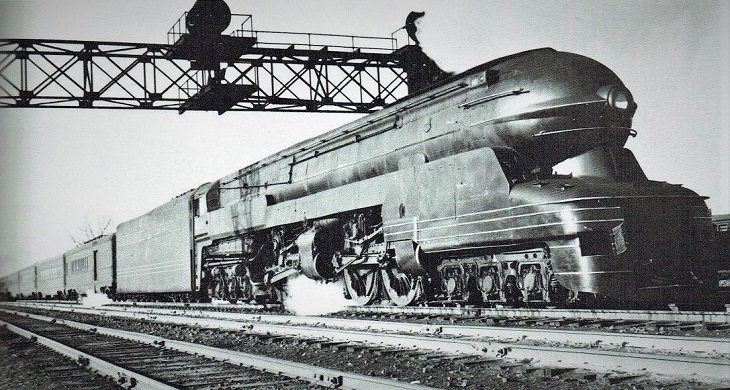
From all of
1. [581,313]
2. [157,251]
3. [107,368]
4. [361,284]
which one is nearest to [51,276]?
[157,251]

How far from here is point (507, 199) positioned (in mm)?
9133

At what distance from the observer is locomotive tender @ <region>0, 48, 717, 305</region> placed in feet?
27.7

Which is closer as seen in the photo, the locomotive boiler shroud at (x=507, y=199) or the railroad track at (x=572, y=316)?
the railroad track at (x=572, y=316)

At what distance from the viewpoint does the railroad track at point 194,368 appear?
6074 millimetres

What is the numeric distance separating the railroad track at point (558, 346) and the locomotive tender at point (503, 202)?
1.16m

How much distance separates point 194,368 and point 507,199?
4.28 meters

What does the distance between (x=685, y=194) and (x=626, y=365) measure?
3.83m

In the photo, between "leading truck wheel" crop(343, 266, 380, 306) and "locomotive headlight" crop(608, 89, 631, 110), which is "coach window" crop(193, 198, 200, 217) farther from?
"locomotive headlight" crop(608, 89, 631, 110)

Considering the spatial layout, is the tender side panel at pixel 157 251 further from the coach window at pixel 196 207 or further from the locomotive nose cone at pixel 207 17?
the locomotive nose cone at pixel 207 17

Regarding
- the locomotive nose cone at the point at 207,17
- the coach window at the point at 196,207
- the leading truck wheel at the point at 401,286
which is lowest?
the leading truck wheel at the point at 401,286

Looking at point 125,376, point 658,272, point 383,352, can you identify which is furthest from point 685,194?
point 125,376

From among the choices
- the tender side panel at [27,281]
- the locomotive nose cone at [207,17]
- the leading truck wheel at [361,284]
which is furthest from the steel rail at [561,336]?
the tender side panel at [27,281]

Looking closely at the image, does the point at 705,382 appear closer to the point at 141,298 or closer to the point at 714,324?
the point at 714,324

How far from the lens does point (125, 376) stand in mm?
7320
